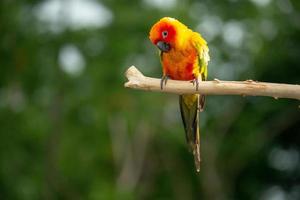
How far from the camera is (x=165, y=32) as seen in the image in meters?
4.23

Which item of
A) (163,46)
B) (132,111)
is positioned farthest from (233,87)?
(132,111)

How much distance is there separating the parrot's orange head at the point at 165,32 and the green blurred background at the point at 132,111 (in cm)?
556

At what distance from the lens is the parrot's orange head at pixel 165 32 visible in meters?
4.18

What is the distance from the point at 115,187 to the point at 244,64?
3.08 meters

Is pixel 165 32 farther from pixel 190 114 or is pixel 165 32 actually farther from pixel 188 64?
pixel 190 114

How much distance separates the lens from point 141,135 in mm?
12016

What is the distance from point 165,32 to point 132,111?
258 inches

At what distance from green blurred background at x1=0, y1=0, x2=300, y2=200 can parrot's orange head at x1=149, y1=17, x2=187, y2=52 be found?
556cm

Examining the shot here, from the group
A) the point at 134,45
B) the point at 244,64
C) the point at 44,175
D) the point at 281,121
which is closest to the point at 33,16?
the point at 134,45

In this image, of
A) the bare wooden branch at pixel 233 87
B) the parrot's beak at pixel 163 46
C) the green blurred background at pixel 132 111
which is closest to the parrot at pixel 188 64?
the parrot's beak at pixel 163 46

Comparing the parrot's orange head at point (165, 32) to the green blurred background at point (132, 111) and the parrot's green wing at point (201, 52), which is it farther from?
the green blurred background at point (132, 111)

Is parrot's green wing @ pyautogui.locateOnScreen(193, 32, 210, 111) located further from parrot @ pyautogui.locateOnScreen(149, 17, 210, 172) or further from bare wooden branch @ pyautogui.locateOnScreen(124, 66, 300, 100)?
bare wooden branch @ pyautogui.locateOnScreen(124, 66, 300, 100)

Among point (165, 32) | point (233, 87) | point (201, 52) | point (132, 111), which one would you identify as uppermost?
point (165, 32)

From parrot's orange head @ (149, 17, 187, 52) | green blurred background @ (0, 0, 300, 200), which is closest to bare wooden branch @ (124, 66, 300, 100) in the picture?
parrot's orange head @ (149, 17, 187, 52)
